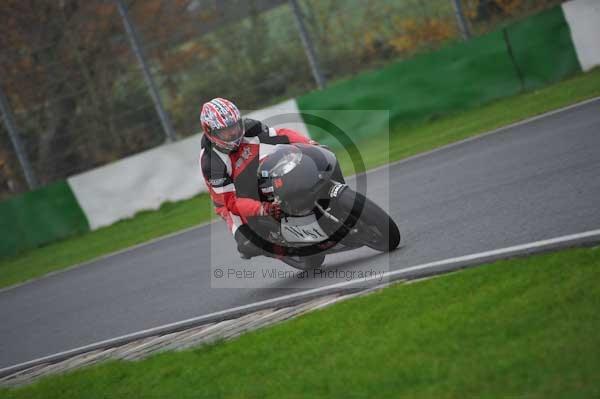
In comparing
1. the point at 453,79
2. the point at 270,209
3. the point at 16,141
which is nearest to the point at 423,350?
the point at 270,209

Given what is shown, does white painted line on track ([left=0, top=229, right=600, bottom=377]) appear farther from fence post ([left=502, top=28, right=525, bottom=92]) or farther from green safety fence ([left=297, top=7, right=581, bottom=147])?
fence post ([left=502, top=28, right=525, bottom=92])

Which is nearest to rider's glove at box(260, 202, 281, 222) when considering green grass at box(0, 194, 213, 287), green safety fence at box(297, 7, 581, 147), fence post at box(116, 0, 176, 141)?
green grass at box(0, 194, 213, 287)

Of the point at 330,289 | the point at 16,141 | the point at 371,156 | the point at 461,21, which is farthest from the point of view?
the point at 16,141

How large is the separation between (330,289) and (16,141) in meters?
13.2

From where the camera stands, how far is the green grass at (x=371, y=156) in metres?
13.7

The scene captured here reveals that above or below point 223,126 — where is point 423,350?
below

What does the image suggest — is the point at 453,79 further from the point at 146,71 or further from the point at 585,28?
the point at 146,71

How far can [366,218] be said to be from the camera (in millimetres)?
6801

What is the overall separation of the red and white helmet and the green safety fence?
9556 mm

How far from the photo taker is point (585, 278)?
15.4 feet

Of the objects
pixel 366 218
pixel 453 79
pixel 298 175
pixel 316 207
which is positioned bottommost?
pixel 453 79

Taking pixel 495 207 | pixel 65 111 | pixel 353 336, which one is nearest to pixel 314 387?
pixel 353 336

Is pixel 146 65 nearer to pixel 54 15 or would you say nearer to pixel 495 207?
pixel 54 15

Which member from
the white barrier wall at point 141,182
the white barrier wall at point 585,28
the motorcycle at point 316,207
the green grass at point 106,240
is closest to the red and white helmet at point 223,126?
the motorcycle at point 316,207
